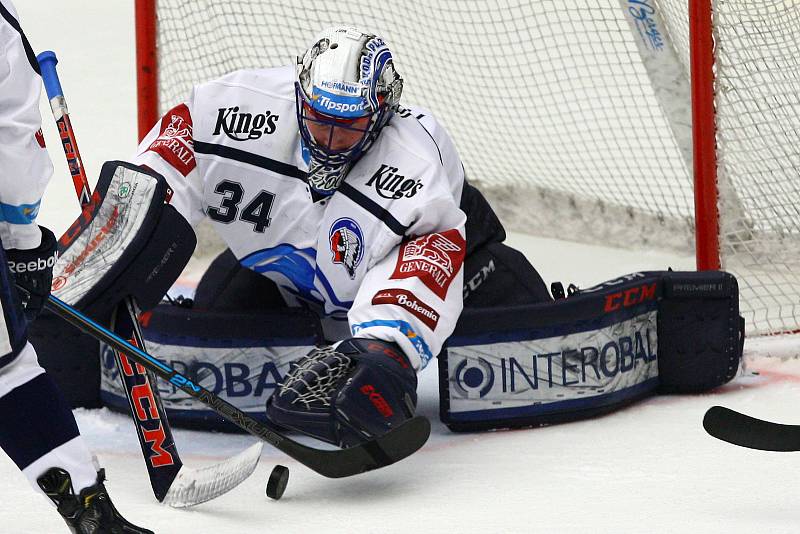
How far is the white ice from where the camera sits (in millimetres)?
2596

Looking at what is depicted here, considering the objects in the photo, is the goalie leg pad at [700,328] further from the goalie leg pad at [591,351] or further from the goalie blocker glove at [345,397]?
the goalie blocker glove at [345,397]

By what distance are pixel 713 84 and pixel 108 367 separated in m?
1.62

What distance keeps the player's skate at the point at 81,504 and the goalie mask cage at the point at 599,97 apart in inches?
74.9

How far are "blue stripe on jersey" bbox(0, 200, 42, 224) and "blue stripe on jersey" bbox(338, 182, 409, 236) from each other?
917 millimetres

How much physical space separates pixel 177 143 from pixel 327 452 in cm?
84

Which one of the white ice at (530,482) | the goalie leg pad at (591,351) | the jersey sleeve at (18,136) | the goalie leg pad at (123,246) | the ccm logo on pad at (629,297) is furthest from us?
the ccm logo on pad at (629,297)

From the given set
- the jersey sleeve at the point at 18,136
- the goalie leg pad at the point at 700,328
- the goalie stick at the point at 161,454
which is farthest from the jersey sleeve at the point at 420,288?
the jersey sleeve at the point at 18,136

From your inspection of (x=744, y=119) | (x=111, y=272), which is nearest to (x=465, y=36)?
(x=744, y=119)

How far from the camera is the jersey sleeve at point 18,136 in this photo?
2.19m

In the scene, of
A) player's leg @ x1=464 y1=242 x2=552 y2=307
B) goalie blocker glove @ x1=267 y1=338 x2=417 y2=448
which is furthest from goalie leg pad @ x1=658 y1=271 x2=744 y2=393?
goalie blocker glove @ x1=267 y1=338 x2=417 y2=448

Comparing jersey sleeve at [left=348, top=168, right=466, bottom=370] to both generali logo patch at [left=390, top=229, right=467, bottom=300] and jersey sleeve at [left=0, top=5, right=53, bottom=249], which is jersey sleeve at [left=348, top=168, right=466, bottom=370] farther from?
jersey sleeve at [left=0, top=5, right=53, bottom=249]

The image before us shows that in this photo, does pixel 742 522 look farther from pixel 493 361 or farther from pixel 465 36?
pixel 465 36

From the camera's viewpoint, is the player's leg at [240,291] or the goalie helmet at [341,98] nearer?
the goalie helmet at [341,98]

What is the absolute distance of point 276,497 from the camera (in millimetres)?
2740
